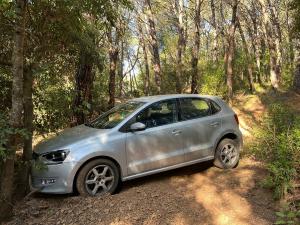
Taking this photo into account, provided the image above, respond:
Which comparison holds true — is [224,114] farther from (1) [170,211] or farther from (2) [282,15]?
(2) [282,15]

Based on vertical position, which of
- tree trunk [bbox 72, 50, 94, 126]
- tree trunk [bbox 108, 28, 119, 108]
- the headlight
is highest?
tree trunk [bbox 108, 28, 119, 108]

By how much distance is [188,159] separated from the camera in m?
8.56

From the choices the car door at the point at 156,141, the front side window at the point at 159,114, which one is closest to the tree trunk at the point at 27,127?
the car door at the point at 156,141

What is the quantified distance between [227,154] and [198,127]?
1050 millimetres

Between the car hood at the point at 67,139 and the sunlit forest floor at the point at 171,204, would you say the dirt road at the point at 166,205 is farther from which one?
the car hood at the point at 67,139

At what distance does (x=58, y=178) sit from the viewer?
23.5 ft

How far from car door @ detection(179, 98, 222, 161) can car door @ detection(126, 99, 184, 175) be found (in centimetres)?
→ 18

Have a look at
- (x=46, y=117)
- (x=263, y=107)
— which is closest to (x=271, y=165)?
(x=46, y=117)

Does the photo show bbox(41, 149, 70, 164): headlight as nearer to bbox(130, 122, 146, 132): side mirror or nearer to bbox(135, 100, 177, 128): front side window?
bbox(130, 122, 146, 132): side mirror

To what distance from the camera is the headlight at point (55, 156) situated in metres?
7.21

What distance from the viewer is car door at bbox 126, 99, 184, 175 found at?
784 centimetres

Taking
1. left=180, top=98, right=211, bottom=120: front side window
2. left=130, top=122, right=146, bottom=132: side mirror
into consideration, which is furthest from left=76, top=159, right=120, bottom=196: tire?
left=180, top=98, right=211, bottom=120: front side window

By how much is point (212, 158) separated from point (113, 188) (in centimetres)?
245

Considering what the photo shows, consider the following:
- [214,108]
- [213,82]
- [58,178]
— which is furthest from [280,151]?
[213,82]
